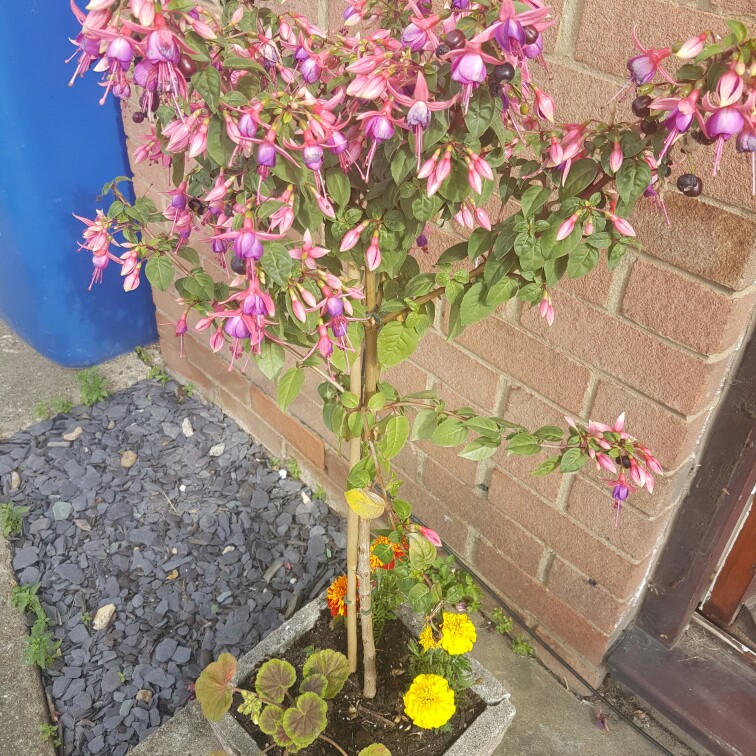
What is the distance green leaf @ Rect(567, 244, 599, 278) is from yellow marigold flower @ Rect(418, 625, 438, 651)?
0.83 meters

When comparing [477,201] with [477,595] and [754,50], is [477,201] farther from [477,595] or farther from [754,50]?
[477,595]

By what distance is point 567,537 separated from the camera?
63.3 inches

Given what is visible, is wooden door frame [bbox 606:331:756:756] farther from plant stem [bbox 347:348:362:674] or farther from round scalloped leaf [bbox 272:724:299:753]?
round scalloped leaf [bbox 272:724:299:753]

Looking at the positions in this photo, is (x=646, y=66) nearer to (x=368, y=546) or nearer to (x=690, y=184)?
(x=690, y=184)

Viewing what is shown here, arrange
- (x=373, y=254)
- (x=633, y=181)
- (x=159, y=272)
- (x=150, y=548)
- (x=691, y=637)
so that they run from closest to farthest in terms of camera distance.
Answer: (x=633, y=181)
(x=373, y=254)
(x=159, y=272)
(x=691, y=637)
(x=150, y=548)

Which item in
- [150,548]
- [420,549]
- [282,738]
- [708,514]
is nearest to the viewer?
[420,549]

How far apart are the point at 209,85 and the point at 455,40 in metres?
0.22

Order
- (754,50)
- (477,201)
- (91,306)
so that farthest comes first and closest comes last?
(91,306) → (477,201) → (754,50)

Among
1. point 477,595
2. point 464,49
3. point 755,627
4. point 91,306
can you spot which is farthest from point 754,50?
point 91,306

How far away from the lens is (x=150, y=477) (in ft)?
7.44

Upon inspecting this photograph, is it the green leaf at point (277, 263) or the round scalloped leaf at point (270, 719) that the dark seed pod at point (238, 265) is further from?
the round scalloped leaf at point (270, 719)

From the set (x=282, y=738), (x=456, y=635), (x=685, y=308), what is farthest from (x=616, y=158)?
(x=282, y=738)

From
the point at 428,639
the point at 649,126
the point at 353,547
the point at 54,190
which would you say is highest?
the point at 649,126

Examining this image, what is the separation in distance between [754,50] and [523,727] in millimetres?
1515
